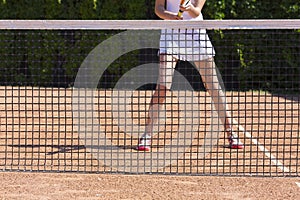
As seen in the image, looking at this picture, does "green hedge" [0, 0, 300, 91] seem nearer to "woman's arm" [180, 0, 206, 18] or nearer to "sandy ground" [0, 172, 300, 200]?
"woman's arm" [180, 0, 206, 18]

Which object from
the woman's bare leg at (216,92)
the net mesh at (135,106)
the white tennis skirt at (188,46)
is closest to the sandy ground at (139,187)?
the net mesh at (135,106)

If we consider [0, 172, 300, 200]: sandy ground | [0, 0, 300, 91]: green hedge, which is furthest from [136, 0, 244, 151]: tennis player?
[0, 0, 300, 91]: green hedge

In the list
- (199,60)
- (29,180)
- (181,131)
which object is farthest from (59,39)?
(29,180)

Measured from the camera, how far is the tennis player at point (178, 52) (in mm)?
7215

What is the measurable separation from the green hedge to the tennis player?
213 inches

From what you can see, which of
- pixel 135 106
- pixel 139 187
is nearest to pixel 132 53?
pixel 135 106

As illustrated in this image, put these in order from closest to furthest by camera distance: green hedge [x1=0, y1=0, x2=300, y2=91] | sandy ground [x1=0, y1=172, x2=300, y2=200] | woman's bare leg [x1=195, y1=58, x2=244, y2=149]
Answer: sandy ground [x1=0, y1=172, x2=300, y2=200], woman's bare leg [x1=195, y1=58, x2=244, y2=149], green hedge [x1=0, y1=0, x2=300, y2=91]

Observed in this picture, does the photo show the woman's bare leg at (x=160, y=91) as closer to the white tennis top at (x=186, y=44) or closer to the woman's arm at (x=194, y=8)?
the white tennis top at (x=186, y=44)

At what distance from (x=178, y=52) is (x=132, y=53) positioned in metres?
6.19

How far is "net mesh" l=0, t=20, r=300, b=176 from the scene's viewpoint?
670cm

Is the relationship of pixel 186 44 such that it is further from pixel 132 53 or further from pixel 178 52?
pixel 132 53

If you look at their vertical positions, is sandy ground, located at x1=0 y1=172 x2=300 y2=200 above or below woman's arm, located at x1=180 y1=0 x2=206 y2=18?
below

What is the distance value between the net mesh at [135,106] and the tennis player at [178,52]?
7cm

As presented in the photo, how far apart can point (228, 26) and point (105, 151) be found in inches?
76.3
